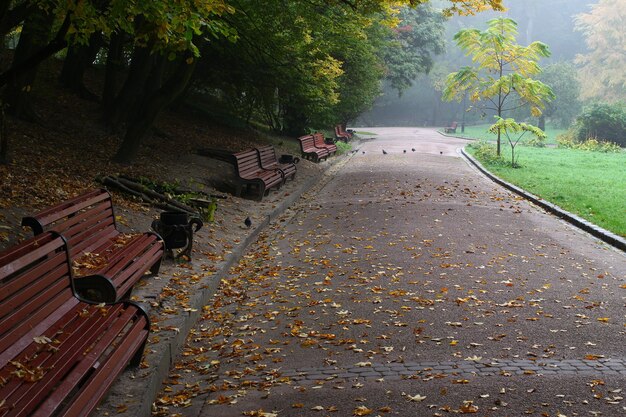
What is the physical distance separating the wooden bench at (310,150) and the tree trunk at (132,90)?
6.69m

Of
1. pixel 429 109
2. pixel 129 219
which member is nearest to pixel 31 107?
pixel 129 219

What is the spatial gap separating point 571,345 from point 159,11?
5398mm

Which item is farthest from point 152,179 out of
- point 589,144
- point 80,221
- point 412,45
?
point 412,45

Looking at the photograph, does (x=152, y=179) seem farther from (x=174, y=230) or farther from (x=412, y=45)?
(x=412, y=45)

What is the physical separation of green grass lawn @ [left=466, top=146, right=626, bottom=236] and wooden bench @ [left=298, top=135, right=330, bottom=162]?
5.68 metres

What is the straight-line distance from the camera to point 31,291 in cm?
411

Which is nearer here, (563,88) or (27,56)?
(27,56)

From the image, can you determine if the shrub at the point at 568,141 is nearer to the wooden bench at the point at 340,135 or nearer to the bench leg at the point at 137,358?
the wooden bench at the point at 340,135

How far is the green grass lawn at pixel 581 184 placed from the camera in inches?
511

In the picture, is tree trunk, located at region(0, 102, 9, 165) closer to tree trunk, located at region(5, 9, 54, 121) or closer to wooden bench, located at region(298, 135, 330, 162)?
tree trunk, located at region(5, 9, 54, 121)

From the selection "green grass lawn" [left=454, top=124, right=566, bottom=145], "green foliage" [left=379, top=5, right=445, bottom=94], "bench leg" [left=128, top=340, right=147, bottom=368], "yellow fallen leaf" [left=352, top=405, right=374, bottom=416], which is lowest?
"green grass lawn" [left=454, top=124, right=566, bottom=145]

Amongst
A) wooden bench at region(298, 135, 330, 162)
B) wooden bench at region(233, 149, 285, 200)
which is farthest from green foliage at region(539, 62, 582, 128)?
wooden bench at region(233, 149, 285, 200)

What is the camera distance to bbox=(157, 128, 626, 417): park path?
14.9ft

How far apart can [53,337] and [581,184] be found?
663 inches
